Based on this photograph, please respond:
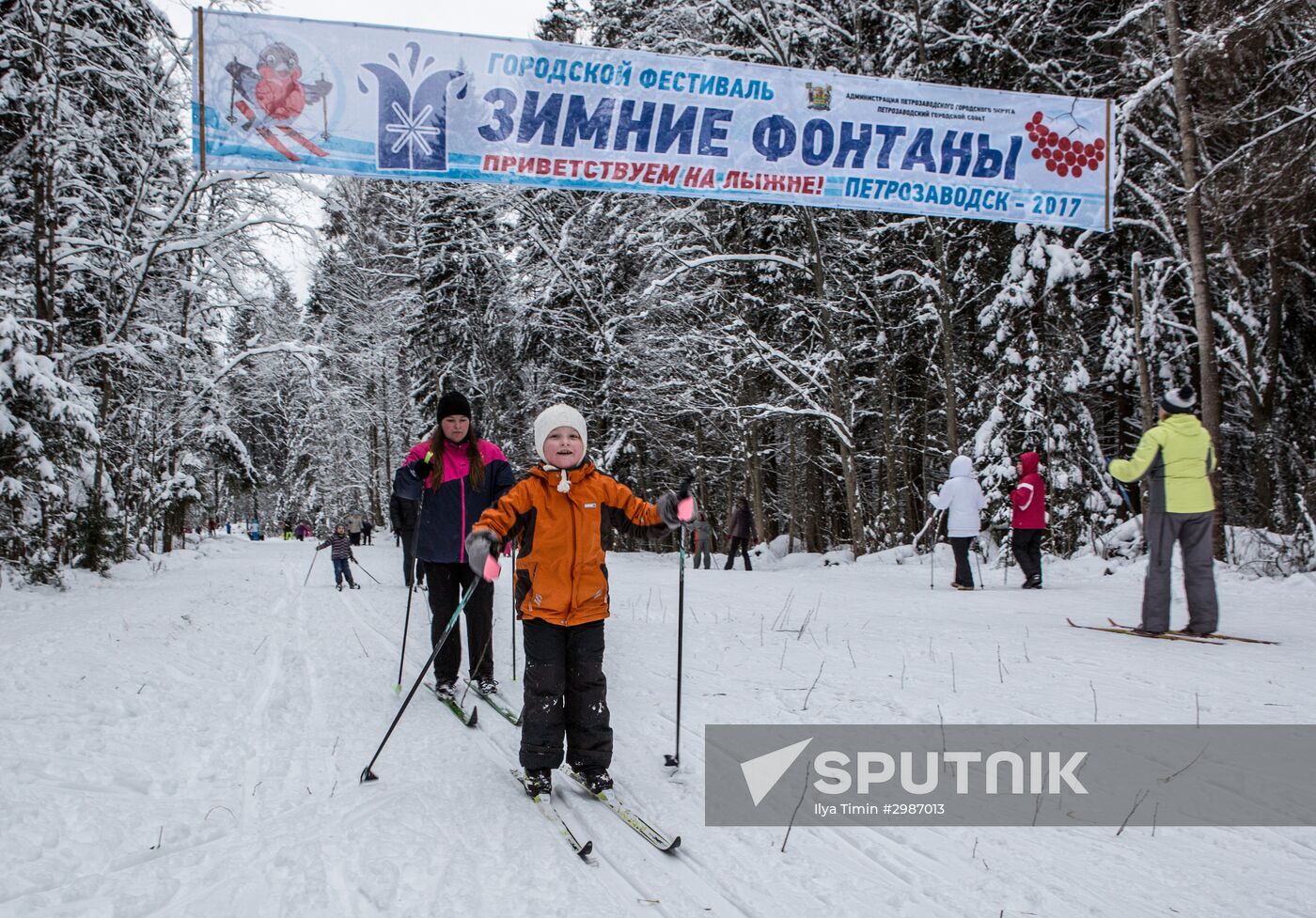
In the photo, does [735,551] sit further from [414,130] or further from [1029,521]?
[414,130]

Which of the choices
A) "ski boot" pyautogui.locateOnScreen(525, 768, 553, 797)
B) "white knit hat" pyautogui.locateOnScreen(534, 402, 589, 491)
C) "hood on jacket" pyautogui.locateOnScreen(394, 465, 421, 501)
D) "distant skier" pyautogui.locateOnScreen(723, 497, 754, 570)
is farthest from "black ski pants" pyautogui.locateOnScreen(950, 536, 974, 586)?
"ski boot" pyautogui.locateOnScreen(525, 768, 553, 797)

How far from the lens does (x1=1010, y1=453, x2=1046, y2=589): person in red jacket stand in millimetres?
10719

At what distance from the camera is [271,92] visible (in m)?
8.42

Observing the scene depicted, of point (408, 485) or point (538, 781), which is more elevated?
point (408, 485)

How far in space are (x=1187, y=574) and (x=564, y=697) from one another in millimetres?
5655

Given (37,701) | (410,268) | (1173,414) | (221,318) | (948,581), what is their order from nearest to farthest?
1. (37,701)
2. (1173,414)
3. (948,581)
4. (221,318)
5. (410,268)

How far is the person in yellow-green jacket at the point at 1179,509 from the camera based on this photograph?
6742 millimetres

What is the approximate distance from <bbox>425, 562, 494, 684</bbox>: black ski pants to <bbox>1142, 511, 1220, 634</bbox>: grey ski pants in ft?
17.6

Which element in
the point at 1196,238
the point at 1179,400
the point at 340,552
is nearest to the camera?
the point at 1179,400

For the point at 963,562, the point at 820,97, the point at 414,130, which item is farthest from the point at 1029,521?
the point at 414,130

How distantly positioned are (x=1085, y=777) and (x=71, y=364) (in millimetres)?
16197

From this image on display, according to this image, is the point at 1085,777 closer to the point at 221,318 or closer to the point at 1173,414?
the point at 1173,414

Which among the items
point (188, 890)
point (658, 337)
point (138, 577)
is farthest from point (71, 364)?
point (188, 890)

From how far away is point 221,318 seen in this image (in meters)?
23.5
